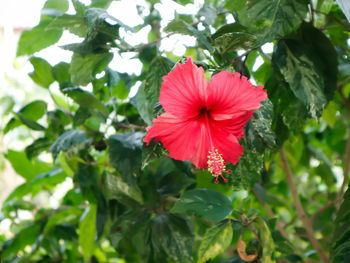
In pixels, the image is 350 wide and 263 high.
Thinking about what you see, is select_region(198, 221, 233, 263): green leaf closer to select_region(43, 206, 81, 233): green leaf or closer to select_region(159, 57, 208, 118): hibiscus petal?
select_region(159, 57, 208, 118): hibiscus petal

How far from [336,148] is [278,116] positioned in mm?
908

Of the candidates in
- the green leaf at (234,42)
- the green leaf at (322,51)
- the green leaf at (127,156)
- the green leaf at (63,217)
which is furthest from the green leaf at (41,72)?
the green leaf at (322,51)

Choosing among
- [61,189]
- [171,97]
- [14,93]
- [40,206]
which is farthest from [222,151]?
[61,189]

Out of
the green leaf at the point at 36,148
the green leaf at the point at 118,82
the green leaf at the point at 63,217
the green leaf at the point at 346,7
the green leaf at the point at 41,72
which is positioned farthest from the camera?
the green leaf at the point at 63,217

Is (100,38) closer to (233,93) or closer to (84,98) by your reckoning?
(84,98)

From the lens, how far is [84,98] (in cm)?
86

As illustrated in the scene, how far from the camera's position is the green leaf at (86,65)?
2.59ft

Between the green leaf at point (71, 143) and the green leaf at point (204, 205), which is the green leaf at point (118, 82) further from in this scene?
the green leaf at point (204, 205)

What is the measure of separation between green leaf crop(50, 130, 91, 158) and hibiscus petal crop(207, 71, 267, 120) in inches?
17.9

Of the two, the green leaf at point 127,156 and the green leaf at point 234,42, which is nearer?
the green leaf at point 234,42

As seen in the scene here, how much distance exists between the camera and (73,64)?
79 centimetres

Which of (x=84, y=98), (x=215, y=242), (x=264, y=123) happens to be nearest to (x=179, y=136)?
(x=264, y=123)

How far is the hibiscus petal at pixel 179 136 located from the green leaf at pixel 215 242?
0.22 meters

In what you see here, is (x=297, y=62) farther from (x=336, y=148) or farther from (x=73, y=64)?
(x=336, y=148)
